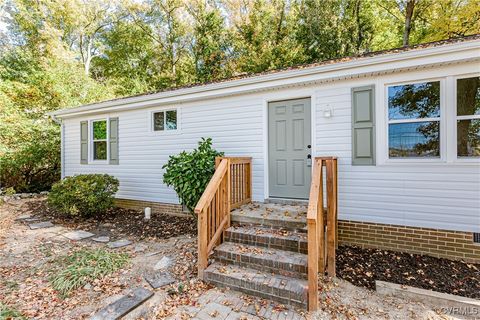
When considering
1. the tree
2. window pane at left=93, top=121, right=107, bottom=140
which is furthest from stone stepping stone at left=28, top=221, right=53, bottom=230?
the tree

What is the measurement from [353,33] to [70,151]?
15.2 m

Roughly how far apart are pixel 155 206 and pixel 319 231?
4879 mm

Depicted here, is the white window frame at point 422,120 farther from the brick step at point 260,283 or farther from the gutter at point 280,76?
the brick step at point 260,283

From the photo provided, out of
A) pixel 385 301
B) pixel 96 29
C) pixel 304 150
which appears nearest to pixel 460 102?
pixel 304 150

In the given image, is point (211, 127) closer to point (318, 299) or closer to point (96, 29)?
point (318, 299)

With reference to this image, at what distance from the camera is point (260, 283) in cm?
306

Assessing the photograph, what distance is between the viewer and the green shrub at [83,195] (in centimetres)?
605

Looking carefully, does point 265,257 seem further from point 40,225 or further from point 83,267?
point 40,225

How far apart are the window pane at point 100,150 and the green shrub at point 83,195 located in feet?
4.62

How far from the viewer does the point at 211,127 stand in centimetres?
597

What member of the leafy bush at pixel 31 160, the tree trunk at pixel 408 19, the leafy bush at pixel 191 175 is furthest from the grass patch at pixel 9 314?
the tree trunk at pixel 408 19

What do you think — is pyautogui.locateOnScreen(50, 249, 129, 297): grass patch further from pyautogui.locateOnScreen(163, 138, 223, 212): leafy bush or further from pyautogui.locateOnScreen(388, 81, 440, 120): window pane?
pyautogui.locateOnScreen(388, 81, 440, 120): window pane

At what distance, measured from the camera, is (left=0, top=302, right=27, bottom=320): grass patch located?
2.63m

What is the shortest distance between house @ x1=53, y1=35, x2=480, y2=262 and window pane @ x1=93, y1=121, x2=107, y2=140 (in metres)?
2.88
